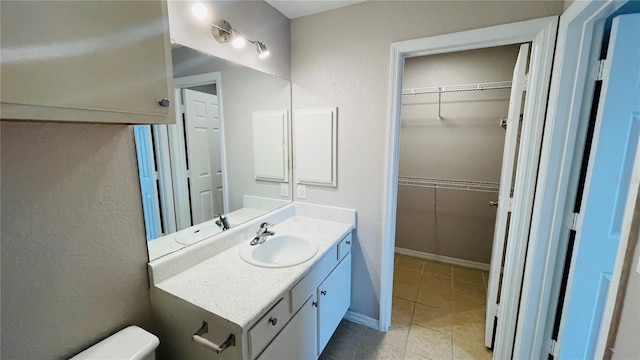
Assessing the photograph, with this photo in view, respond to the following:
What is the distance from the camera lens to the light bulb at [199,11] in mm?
1245

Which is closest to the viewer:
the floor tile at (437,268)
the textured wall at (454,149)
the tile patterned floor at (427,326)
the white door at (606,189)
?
the white door at (606,189)

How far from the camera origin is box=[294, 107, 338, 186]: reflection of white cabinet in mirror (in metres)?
1.86

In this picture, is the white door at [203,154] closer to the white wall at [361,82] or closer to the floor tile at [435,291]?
the white wall at [361,82]

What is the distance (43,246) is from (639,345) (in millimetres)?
1946

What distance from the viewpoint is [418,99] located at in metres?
2.83

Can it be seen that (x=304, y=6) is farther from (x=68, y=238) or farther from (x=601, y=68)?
(x=68, y=238)

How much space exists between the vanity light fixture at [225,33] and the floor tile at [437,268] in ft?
8.79

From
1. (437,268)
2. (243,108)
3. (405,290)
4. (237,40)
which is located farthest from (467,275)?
(237,40)

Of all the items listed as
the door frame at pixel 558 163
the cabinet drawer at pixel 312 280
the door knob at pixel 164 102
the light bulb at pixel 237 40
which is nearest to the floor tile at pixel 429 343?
the door frame at pixel 558 163

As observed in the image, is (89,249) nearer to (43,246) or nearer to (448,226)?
(43,246)

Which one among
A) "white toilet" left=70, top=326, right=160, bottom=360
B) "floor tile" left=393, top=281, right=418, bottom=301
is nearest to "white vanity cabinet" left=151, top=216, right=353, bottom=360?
"white toilet" left=70, top=326, right=160, bottom=360

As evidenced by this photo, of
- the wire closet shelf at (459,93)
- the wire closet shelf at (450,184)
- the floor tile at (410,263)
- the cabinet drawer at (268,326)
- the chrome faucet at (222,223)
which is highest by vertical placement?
the wire closet shelf at (459,93)

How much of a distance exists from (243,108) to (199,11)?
620 mm

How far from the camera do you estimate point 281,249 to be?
171 cm
